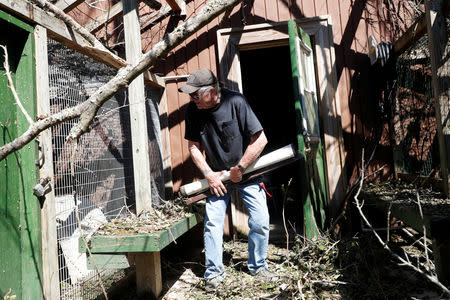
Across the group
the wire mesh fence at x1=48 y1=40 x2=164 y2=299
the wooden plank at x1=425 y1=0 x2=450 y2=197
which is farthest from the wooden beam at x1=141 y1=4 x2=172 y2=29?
the wooden plank at x1=425 y1=0 x2=450 y2=197

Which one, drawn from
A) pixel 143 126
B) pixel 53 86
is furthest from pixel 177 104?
pixel 53 86

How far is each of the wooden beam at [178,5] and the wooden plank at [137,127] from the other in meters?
1.01

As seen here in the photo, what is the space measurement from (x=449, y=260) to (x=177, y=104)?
3.80 meters

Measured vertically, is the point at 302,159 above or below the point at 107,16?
below

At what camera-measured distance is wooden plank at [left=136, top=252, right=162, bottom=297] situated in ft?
10.7

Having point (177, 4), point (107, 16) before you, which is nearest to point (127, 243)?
point (107, 16)

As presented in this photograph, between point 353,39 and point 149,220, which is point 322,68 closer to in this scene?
point 353,39

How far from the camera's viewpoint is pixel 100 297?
324 centimetres

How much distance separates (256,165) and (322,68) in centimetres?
191

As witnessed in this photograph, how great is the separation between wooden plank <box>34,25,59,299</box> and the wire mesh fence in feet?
0.47

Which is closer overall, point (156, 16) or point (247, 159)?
point (247, 159)

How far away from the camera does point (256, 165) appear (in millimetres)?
3656

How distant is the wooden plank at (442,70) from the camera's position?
3.12 meters

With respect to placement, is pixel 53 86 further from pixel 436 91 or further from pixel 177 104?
pixel 436 91
